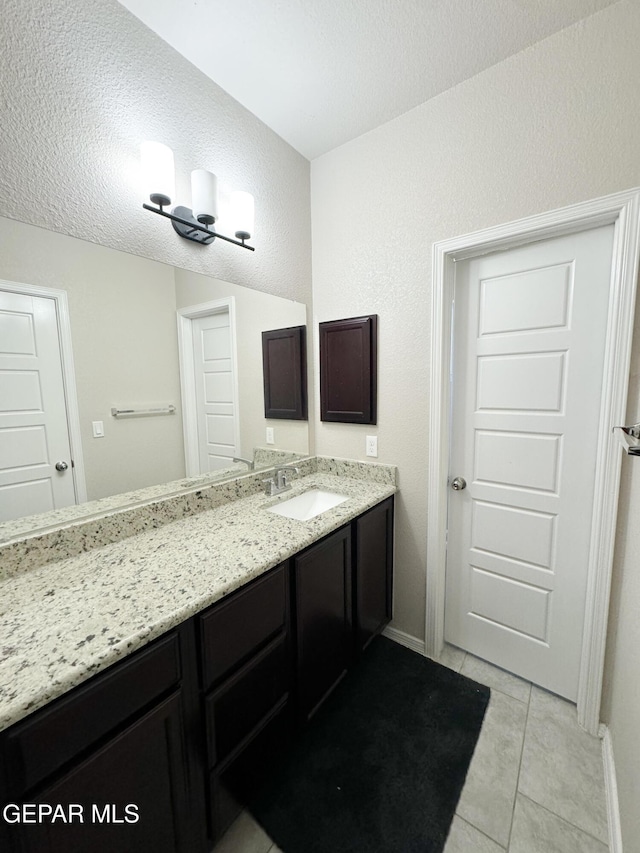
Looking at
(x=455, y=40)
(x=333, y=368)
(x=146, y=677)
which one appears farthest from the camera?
(x=333, y=368)

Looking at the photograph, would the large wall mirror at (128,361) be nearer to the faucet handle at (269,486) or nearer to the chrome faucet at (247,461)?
the chrome faucet at (247,461)

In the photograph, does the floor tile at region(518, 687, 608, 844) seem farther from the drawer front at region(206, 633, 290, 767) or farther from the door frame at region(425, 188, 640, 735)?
the drawer front at region(206, 633, 290, 767)

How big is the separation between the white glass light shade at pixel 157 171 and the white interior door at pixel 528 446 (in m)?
1.33

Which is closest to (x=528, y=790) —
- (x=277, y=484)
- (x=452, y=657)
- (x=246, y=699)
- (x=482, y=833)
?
(x=482, y=833)

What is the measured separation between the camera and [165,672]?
87cm

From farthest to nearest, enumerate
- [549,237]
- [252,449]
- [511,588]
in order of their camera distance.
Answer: [252,449]
[511,588]
[549,237]

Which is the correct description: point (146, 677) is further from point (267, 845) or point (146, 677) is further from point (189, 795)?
point (267, 845)

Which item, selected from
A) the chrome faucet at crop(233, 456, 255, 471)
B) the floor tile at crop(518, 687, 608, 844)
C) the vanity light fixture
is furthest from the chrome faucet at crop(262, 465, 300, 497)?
the floor tile at crop(518, 687, 608, 844)

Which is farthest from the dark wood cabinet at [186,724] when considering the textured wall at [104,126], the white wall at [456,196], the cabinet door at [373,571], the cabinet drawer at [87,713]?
the textured wall at [104,126]

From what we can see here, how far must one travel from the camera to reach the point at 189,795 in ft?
3.11

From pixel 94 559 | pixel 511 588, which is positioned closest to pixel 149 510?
pixel 94 559

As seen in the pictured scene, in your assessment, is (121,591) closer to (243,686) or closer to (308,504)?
(243,686)

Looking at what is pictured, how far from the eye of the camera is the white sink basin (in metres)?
1.80

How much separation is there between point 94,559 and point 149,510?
0.25m
